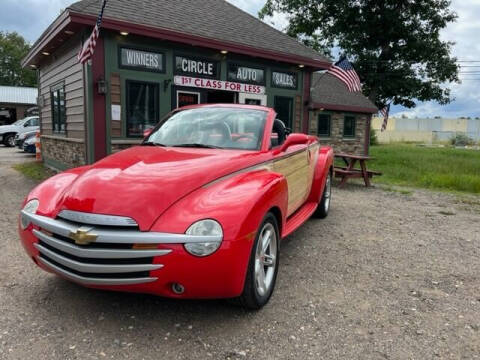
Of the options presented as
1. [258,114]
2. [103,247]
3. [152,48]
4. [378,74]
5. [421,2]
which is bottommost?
[103,247]

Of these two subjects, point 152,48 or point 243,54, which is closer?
point 152,48

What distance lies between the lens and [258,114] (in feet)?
13.7

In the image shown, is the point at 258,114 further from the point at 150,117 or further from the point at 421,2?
the point at 421,2

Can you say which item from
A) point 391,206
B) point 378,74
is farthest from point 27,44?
point 391,206

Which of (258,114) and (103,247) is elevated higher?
(258,114)

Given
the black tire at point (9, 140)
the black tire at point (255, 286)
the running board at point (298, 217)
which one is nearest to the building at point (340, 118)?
the running board at point (298, 217)

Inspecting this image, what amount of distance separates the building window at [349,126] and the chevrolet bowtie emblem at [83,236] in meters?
16.5

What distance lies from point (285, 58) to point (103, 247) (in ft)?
33.5

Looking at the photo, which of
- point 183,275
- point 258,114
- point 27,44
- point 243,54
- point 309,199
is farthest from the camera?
point 27,44

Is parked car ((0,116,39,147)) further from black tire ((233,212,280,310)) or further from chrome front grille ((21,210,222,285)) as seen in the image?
black tire ((233,212,280,310))

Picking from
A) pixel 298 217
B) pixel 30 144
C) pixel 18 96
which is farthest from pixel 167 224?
pixel 18 96

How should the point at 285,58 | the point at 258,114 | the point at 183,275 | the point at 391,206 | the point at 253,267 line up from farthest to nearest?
the point at 285,58 < the point at 391,206 < the point at 258,114 < the point at 253,267 < the point at 183,275

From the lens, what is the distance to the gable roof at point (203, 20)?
8.77 m

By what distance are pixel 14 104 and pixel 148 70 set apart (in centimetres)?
2939
